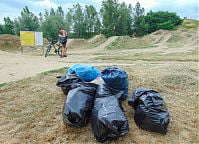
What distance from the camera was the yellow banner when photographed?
1827 cm

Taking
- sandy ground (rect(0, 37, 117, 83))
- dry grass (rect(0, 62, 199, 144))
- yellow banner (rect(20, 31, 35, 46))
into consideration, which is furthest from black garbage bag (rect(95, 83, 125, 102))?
yellow banner (rect(20, 31, 35, 46))

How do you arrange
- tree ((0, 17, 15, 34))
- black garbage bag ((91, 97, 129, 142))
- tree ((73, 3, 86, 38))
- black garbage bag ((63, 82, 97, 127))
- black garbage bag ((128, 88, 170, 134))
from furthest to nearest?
tree ((73, 3, 86, 38)) → tree ((0, 17, 15, 34)) → black garbage bag ((128, 88, 170, 134)) → black garbage bag ((63, 82, 97, 127)) → black garbage bag ((91, 97, 129, 142))

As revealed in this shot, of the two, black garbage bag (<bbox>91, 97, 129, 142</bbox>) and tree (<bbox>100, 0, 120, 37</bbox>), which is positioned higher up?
tree (<bbox>100, 0, 120, 37</bbox>)

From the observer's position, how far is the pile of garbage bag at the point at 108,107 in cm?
385

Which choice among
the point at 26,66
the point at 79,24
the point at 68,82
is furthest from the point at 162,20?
the point at 68,82

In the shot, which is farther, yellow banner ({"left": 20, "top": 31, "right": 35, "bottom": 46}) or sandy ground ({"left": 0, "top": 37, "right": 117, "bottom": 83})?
yellow banner ({"left": 20, "top": 31, "right": 35, "bottom": 46})

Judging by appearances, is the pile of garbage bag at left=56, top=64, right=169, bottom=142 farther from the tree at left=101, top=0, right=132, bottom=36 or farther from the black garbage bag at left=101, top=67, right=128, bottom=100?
the tree at left=101, top=0, right=132, bottom=36

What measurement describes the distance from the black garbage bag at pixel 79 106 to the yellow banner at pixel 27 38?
14401mm

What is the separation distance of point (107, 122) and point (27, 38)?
608 inches

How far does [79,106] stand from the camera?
4.15 metres

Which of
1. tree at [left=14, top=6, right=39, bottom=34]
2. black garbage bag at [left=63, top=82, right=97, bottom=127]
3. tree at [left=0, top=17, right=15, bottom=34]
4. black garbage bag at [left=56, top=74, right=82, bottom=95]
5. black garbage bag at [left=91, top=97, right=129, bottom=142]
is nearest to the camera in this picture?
black garbage bag at [left=91, top=97, right=129, bottom=142]

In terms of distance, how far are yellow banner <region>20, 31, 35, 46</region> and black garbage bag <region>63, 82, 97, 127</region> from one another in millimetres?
14401

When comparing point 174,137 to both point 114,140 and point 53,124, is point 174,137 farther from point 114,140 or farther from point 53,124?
point 53,124

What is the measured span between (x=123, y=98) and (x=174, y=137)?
3.65ft
